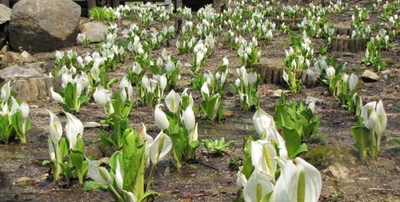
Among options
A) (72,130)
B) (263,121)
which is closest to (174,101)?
(72,130)

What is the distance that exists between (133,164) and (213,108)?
2157 mm

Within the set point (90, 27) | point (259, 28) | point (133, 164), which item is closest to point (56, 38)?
point (90, 27)

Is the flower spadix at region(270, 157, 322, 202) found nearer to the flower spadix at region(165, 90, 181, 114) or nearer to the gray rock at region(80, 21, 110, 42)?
the flower spadix at region(165, 90, 181, 114)

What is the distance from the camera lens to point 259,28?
1084cm

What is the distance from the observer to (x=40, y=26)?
408 inches

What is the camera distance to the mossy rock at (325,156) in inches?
116

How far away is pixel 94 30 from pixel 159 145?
31.6 ft

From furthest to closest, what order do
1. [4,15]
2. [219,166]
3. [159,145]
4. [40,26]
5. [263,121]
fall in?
[4,15] < [40,26] < [219,166] < [263,121] < [159,145]

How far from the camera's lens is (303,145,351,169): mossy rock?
2934 millimetres

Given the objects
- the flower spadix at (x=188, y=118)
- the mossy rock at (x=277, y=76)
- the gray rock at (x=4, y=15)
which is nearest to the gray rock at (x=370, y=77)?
the mossy rock at (x=277, y=76)

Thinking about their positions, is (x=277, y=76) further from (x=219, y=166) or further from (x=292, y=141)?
(x=292, y=141)

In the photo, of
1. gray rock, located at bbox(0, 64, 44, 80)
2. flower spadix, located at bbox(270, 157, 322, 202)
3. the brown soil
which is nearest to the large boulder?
gray rock, located at bbox(0, 64, 44, 80)

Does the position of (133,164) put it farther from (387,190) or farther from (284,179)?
(387,190)

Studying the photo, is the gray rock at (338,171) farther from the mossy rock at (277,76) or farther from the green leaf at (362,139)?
the mossy rock at (277,76)
